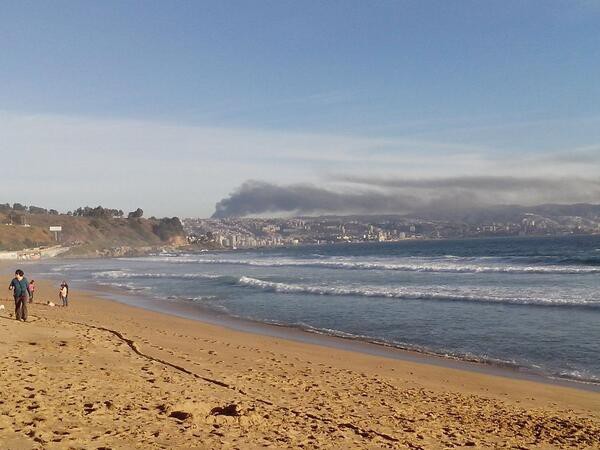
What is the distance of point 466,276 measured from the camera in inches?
1470

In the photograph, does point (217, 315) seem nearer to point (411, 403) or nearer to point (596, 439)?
point (411, 403)

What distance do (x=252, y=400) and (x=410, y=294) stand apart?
19027 millimetres

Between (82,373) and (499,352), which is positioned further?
(499,352)

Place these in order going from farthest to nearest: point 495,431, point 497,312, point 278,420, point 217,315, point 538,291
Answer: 1. point 538,291
2. point 217,315
3. point 497,312
4. point 495,431
5. point 278,420

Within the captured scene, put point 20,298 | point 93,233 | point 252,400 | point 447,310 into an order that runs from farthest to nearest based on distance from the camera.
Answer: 1. point 93,233
2. point 447,310
3. point 20,298
4. point 252,400

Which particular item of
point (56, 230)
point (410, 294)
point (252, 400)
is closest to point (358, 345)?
point (252, 400)

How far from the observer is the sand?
602 centimetres

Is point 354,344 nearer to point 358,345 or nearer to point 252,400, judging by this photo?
point 358,345

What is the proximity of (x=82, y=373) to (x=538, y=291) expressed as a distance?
898 inches

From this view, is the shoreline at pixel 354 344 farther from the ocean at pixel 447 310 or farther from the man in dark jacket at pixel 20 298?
the man in dark jacket at pixel 20 298

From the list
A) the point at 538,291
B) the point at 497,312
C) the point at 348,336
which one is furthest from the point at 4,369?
the point at 538,291

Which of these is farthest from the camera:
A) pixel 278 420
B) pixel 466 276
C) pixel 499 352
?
pixel 466 276

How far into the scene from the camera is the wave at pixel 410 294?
2197 cm

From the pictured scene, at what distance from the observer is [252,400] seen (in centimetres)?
777
